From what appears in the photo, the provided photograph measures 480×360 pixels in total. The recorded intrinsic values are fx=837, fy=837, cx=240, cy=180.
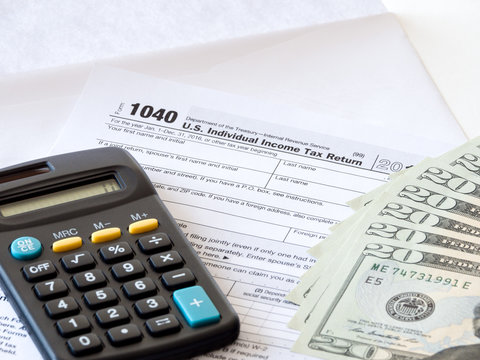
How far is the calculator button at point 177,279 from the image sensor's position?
1.47 feet

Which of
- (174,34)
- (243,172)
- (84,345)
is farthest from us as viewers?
(174,34)

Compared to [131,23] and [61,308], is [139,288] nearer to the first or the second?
[61,308]

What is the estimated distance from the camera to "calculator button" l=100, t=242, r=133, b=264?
0.46m

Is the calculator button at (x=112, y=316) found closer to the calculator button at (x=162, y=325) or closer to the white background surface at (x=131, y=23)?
the calculator button at (x=162, y=325)

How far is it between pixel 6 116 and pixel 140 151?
0.12 meters

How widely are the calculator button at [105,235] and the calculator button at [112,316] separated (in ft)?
0.17

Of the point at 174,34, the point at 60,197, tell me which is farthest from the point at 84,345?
the point at 174,34

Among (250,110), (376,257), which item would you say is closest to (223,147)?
(250,110)

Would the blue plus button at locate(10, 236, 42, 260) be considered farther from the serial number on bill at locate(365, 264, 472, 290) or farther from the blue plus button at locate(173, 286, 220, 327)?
the serial number on bill at locate(365, 264, 472, 290)

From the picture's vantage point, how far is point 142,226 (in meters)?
0.48

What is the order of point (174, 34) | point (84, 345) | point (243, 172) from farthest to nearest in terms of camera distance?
point (174, 34) → point (243, 172) → point (84, 345)

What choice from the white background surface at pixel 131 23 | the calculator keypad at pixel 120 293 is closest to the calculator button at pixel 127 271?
the calculator keypad at pixel 120 293

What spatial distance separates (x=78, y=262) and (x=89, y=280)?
1cm

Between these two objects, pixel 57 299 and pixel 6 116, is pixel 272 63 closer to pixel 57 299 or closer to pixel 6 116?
pixel 6 116
